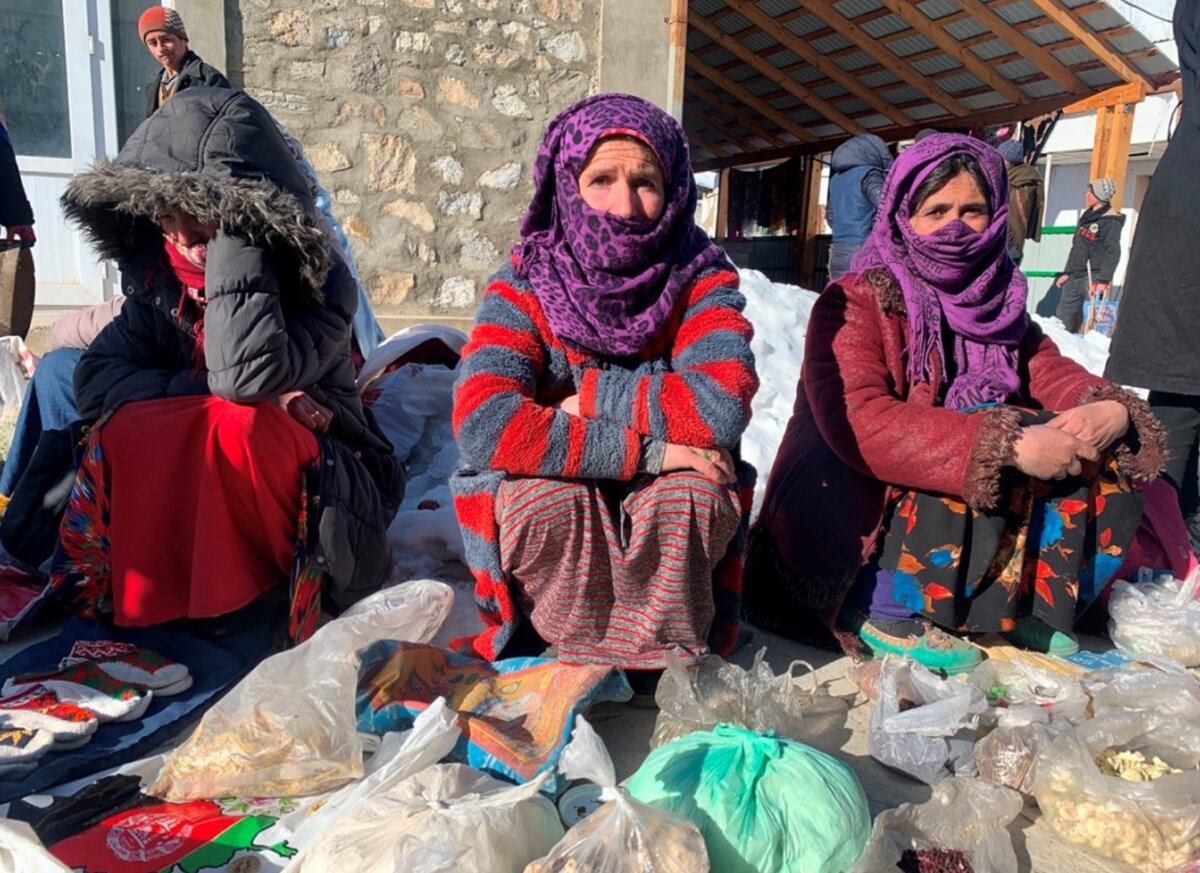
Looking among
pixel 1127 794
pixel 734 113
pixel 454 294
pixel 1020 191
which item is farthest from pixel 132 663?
pixel 734 113

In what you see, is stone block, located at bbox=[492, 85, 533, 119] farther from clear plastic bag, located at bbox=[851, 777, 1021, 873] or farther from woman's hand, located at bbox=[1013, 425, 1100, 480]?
clear plastic bag, located at bbox=[851, 777, 1021, 873]

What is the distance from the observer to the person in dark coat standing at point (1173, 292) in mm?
2650

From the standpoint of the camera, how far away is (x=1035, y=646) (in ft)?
7.66

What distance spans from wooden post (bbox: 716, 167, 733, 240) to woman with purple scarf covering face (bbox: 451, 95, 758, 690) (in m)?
12.9

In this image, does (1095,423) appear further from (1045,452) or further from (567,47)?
(567,47)

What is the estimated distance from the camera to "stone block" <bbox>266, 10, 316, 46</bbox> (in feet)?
16.2

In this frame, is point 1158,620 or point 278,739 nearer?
point 278,739

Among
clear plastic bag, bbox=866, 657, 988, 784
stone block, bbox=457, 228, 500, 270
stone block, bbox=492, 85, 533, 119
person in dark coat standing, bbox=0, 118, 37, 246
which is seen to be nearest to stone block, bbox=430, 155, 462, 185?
stone block, bbox=457, 228, 500, 270

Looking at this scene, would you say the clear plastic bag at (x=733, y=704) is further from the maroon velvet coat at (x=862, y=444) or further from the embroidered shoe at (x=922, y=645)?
the maroon velvet coat at (x=862, y=444)

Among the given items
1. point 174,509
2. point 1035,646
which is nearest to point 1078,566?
point 1035,646

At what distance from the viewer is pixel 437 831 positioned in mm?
1188

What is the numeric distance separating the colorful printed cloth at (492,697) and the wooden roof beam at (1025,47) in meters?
9.46

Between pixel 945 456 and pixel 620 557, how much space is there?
79 centimetres

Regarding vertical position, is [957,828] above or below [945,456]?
below
